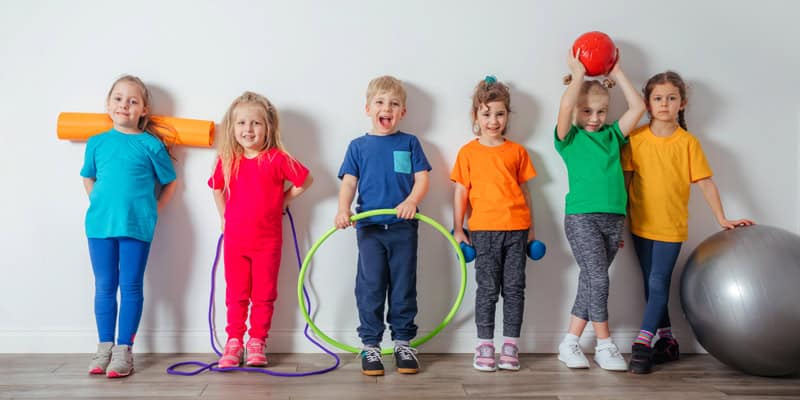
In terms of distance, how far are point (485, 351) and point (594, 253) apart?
A: 634mm

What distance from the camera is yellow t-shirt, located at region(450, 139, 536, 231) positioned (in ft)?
9.10

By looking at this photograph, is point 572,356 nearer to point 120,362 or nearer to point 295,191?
point 295,191

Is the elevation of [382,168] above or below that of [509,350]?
above

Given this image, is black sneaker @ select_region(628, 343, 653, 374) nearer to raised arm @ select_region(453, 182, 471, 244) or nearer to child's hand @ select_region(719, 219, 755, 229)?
child's hand @ select_region(719, 219, 755, 229)

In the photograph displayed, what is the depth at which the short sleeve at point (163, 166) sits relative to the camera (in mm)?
2783

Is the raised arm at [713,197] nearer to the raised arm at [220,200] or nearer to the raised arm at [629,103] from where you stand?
the raised arm at [629,103]

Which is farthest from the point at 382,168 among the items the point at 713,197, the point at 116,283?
the point at 713,197

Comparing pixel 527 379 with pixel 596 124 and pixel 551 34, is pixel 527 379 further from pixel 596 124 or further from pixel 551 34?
pixel 551 34

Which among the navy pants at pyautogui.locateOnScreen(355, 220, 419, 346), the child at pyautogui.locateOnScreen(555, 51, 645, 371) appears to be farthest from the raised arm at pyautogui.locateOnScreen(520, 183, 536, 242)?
the navy pants at pyautogui.locateOnScreen(355, 220, 419, 346)

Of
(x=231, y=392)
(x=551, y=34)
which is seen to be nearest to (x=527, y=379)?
(x=231, y=392)

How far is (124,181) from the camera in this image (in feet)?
8.89

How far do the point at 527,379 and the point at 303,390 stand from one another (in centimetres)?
89

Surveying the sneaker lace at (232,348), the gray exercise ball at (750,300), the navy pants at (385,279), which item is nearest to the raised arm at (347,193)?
the navy pants at (385,279)

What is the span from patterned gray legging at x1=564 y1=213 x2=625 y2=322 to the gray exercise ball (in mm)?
339
